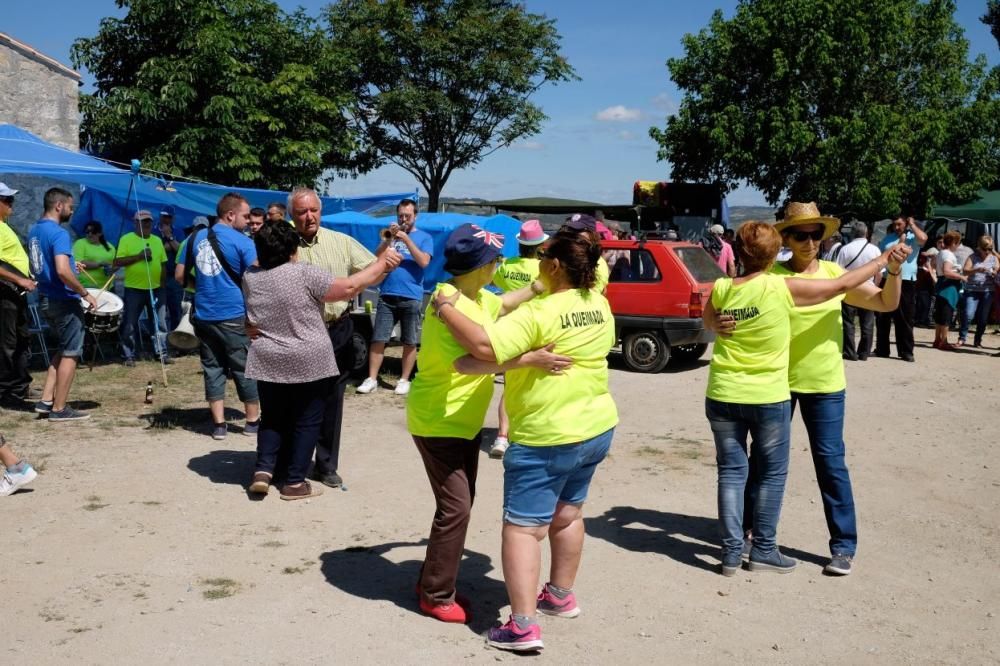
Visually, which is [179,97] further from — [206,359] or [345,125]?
[206,359]

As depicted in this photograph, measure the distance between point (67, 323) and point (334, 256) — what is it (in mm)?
3002

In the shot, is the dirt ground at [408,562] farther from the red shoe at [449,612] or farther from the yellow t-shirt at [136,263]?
the yellow t-shirt at [136,263]

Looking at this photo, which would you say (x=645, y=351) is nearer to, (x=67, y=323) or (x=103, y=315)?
(x=103, y=315)

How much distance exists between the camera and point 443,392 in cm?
407

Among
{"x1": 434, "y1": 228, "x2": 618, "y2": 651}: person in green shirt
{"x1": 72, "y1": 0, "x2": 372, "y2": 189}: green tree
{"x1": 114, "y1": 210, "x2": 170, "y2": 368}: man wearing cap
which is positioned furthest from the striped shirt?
{"x1": 72, "y1": 0, "x2": 372, "y2": 189}: green tree

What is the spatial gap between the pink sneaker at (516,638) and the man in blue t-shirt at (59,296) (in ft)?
17.5

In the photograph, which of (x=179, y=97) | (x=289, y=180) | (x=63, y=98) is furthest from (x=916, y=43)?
(x=63, y=98)

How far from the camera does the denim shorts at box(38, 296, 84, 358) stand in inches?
313

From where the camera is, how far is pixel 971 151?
2784cm

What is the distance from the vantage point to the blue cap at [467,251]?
3967 millimetres

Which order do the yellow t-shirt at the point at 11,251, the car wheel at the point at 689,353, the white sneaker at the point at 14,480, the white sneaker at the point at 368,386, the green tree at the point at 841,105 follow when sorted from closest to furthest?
the white sneaker at the point at 14,480
the yellow t-shirt at the point at 11,251
the white sneaker at the point at 368,386
the car wheel at the point at 689,353
the green tree at the point at 841,105

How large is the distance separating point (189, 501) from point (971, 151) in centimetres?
2756

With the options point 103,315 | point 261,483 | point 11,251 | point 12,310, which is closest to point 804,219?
point 261,483

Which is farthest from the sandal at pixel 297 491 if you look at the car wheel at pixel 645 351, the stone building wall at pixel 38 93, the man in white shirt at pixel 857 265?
the stone building wall at pixel 38 93
